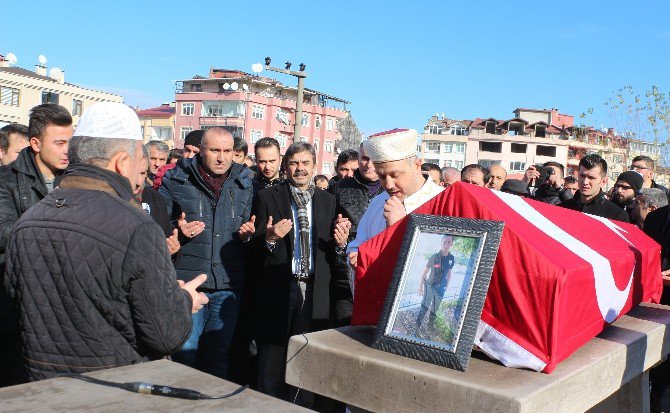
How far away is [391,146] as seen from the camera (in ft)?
11.5

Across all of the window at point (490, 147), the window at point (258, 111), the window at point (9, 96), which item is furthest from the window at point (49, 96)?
the window at point (490, 147)

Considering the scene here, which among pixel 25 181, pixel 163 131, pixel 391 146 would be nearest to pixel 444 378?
pixel 391 146

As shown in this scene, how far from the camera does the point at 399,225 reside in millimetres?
2527

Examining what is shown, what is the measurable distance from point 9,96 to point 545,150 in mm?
60583

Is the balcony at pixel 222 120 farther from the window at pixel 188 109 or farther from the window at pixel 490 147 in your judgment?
the window at pixel 490 147

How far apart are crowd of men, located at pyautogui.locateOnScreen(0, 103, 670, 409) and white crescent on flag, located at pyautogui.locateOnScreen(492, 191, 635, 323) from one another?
53cm

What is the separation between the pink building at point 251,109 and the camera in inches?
2968

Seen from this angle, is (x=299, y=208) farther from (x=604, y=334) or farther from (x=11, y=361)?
(x=604, y=334)

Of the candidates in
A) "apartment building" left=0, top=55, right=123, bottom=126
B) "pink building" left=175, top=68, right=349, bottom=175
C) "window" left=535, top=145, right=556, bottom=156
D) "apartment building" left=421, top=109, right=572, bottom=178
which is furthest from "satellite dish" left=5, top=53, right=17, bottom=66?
"window" left=535, top=145, right=556, bottom=156

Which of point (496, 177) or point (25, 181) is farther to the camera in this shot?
point (496, 177)

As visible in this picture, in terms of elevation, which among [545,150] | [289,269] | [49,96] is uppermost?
[49,96]

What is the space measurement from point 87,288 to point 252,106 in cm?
7439

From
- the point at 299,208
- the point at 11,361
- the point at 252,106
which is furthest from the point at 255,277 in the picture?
the point at 252,106

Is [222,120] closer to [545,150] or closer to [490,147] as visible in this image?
[490,147]
